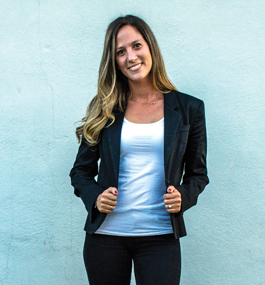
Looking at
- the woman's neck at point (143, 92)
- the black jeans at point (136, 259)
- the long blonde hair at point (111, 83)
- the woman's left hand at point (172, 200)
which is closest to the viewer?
the woman's left hand at point (172, 200)

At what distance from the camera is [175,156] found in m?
2.10

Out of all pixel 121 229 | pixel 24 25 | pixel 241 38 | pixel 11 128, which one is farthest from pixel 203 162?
pixel 24 25

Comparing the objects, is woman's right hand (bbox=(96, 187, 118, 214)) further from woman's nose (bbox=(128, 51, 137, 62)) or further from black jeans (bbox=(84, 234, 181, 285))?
woman's nose (bbox=(128, 51, 137, 62))

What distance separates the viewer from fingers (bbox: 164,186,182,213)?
1.88 meters

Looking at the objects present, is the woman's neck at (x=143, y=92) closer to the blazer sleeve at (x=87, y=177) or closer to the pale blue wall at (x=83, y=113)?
the blazer sleeve at (x=87, y=177)

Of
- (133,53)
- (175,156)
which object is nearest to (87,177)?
(175,156)

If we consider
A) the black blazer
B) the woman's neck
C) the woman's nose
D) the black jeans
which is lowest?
the black jeans

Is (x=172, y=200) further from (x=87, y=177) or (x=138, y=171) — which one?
(x=87, y=177)

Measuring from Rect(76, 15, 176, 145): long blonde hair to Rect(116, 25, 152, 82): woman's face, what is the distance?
1.2 inches

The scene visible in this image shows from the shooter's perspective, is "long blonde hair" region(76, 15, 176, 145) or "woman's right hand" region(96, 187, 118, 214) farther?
"long blonde hair" region(76, 15, 176, 145)

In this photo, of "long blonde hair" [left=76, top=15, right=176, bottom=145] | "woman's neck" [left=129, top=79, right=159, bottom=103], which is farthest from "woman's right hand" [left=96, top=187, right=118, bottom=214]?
"woman's neck" [left=129, top=79, right=159, bottom=103]

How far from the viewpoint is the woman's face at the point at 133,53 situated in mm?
2209

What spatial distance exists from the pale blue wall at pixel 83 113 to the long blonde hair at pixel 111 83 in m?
0.56

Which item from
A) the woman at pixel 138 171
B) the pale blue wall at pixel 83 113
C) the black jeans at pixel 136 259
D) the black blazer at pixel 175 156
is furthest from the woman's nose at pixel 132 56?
the black jeans at pixel 136 259
